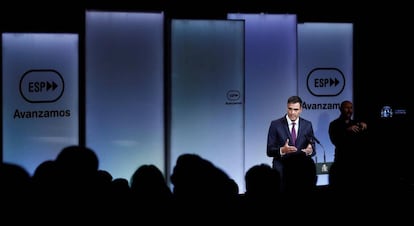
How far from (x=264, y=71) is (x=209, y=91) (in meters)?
0.84

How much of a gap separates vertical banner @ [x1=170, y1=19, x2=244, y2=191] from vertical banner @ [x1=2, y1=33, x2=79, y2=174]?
1.29m

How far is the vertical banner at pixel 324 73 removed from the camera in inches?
340

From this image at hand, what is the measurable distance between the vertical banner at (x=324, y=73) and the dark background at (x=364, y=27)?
15 cm

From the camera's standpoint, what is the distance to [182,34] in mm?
7867

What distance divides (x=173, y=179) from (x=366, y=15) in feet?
21.3

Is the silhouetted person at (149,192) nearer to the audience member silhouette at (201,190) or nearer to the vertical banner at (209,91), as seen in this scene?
the audience member silhouette at (201,190)

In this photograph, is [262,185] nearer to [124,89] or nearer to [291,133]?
[291,133]

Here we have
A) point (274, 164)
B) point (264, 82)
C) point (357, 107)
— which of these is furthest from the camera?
point (357, 107)

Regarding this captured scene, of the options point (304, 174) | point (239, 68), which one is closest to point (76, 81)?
point (239, 68)

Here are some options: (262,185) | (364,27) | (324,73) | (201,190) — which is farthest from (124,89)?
(262,185)

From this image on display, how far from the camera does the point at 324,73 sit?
28.6ft

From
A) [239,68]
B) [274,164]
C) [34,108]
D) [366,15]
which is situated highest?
[366,15]

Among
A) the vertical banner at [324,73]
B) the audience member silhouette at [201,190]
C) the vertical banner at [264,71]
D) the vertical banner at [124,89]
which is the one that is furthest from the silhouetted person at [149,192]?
the vertical banner at [324,73]

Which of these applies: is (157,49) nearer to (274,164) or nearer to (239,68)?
(239,68)
